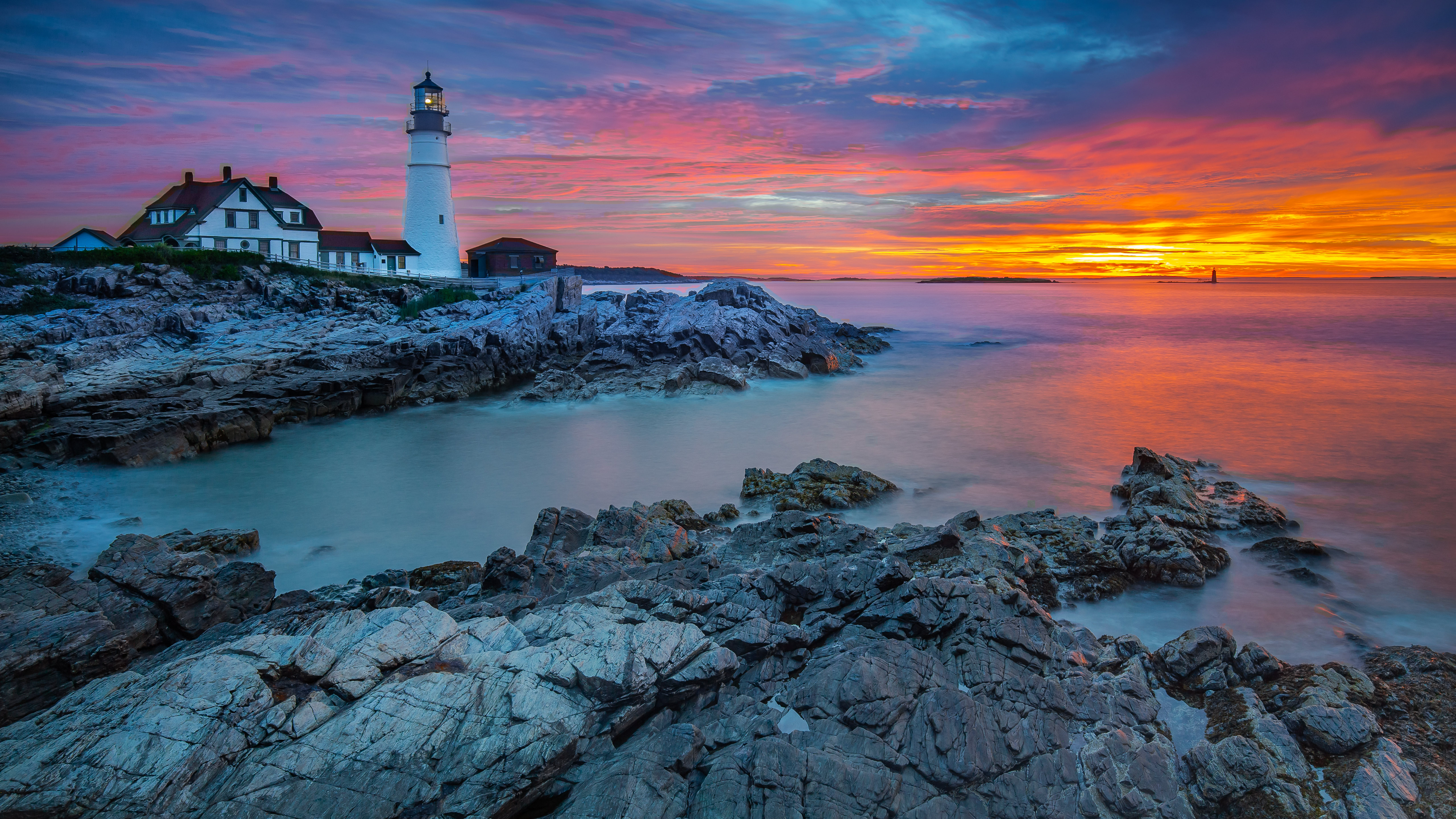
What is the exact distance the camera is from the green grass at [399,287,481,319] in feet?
88.2

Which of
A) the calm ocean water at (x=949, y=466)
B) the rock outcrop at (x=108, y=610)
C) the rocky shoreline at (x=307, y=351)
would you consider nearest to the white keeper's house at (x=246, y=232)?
the rocky shoreline at (x=307, y=351)

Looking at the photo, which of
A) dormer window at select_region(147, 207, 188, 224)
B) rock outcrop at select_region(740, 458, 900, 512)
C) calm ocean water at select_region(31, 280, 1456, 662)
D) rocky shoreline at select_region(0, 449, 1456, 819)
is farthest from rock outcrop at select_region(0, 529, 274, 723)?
dormer window at select_region(147, 207, 188, 224)

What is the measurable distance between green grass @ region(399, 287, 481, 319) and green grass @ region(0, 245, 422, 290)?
2.45 m

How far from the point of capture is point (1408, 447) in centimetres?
1528

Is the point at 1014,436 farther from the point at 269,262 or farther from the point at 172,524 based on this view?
the point at 269,262

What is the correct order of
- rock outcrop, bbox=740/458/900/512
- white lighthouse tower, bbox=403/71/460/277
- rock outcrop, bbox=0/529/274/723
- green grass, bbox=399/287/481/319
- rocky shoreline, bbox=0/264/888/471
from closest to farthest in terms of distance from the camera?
rock outcrop, bbox=0/529/274/723
rock outcrop, bbox=740/458/900/512
rocky shoreline, bbox=0/264/888/471
green grass, bbox=399/287/481/319
white lighthouse tower, bbox=403/71/460/277

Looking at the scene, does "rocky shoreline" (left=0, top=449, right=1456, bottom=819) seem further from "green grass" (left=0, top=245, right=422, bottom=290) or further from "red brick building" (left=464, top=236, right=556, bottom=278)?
"red brick building" (left=464, top=236, right=556, bottom=278)

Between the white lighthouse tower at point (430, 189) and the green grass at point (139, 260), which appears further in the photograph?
the white lighthouse tower at point (430, 189)

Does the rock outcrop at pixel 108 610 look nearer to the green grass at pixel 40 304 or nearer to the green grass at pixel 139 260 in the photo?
the green grass at pixel 40 304

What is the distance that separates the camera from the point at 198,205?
105ft

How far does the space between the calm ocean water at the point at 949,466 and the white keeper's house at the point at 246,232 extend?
729 inches

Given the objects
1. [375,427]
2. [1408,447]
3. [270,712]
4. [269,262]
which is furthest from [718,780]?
[269,262]

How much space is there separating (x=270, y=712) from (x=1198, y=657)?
6739 mm

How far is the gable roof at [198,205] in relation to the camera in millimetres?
30969
